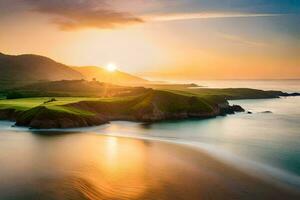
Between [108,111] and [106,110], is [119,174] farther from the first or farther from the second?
[106,110]

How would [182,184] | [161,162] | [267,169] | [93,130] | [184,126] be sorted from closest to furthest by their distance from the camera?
1. [182,184]
2. [267,169]
3. [161,162]
4. [93,130]
5. [184,126]

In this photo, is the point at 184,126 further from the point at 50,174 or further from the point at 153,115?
the point at 50,174

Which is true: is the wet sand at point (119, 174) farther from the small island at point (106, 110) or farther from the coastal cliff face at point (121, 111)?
the small island at point (106, 110)

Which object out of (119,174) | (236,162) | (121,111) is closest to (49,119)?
(121,111)

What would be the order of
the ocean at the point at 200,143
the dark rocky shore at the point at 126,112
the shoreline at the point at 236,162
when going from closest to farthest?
1. the shoreline at the point at 236,162
2. the ocean at the point at 200,143
3. the dark rocky shore at the point at 126,112

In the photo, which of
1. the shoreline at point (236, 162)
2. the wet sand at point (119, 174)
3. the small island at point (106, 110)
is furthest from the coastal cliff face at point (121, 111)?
Result: the wet sand at point (119, 174)

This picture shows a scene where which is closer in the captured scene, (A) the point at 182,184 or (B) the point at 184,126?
(A) the point at 182,184

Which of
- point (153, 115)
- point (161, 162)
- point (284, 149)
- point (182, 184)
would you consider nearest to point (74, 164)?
point (161, 162)

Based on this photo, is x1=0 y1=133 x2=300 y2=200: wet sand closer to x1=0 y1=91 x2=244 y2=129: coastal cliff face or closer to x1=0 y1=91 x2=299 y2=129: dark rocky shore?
x1=0 y1=91 x2=299 y2=129: dark rocky shore
